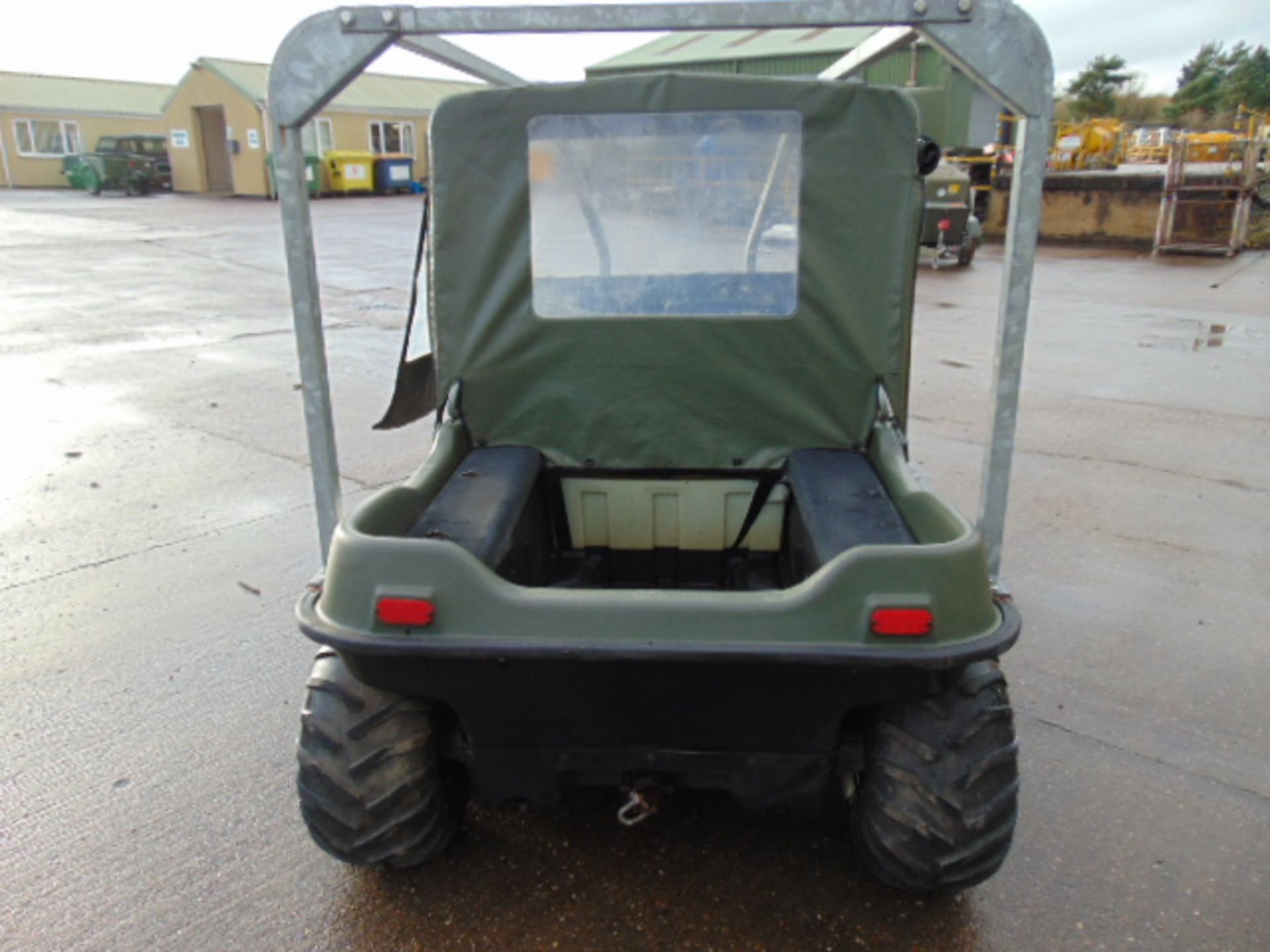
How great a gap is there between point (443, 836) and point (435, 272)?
176cm

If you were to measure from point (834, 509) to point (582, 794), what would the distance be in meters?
1.08

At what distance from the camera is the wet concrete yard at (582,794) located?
245 centimetres

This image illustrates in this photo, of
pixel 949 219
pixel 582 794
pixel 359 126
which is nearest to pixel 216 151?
pixel 359 126

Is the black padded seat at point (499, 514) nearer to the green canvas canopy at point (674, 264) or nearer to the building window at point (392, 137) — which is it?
the green canvas canopy at point (674, 264)

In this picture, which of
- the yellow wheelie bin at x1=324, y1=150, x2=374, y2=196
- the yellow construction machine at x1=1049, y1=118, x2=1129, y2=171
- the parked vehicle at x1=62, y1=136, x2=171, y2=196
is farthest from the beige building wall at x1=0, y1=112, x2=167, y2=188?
the yellow construction machine at x1=1049, y1=118, x2=1129, y2=171

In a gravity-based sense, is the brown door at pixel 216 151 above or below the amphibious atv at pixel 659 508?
above

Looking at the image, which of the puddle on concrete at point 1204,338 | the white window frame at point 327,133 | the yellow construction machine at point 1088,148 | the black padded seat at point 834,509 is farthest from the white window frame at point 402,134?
the black padded seat at point 834,509

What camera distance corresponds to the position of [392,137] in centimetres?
3675

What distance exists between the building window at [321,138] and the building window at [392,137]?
1.78 m

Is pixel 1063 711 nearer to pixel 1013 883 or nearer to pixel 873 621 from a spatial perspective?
pixel 1013 883

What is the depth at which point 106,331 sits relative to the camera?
32.6ft

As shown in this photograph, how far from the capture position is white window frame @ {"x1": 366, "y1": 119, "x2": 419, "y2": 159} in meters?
35.8

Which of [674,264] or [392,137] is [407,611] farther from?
[392,137]

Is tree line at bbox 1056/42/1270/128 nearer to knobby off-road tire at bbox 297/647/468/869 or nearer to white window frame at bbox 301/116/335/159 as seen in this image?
white window frame at bbox 301/116/335/159
